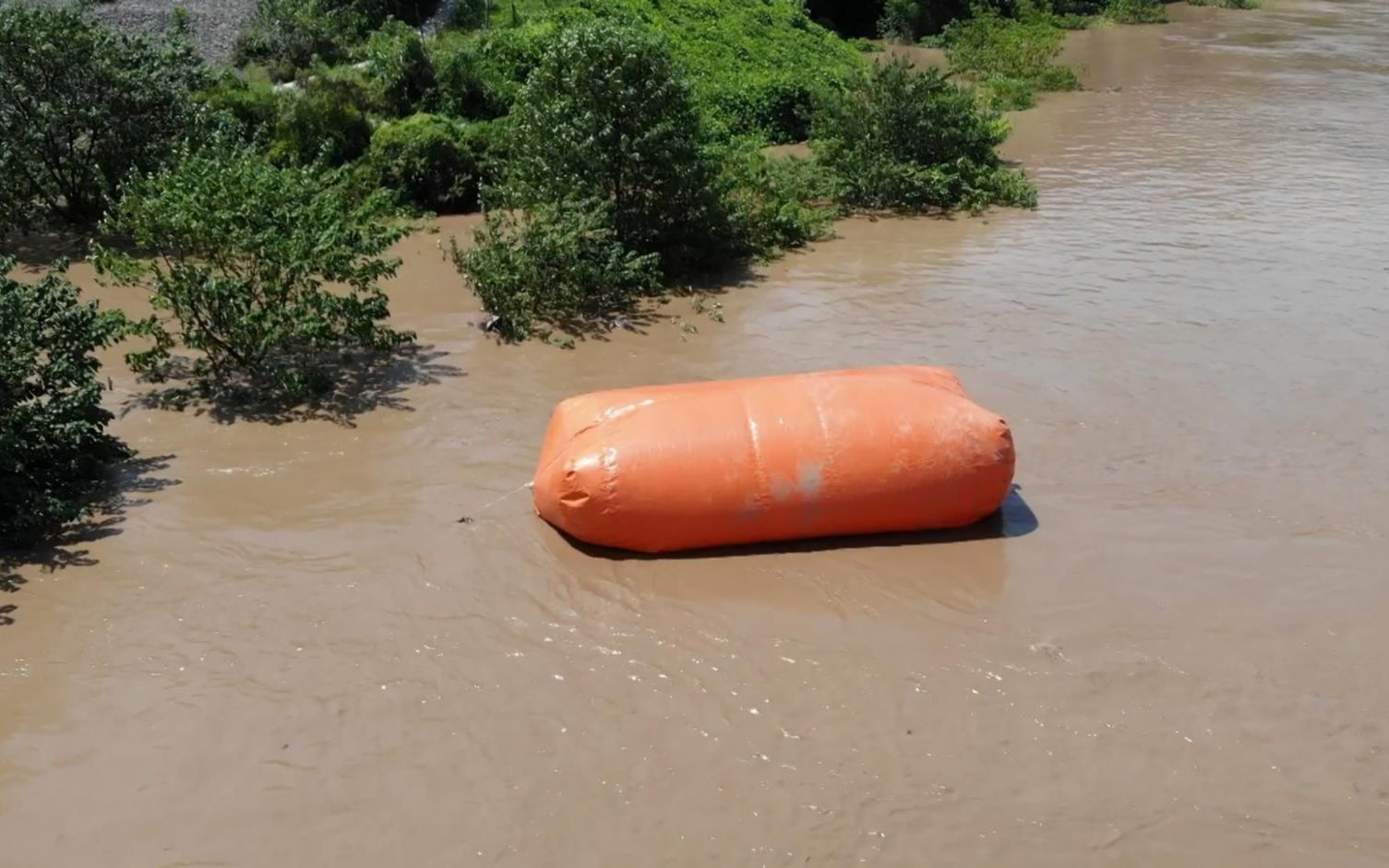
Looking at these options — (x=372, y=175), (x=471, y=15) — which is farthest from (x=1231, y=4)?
(x=372, y=175)

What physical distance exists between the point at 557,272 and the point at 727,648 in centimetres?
522

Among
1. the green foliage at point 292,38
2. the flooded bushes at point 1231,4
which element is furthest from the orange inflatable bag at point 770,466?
the flooded bushes at point 1231,4

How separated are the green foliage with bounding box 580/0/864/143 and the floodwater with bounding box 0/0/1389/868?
8308 millimetres

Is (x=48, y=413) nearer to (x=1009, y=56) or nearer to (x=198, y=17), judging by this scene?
(x=198, y=17)

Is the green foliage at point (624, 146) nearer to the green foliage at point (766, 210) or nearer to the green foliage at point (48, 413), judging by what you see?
the green foliage at point (766, 210)

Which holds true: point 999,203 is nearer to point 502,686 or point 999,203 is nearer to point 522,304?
point 522,304

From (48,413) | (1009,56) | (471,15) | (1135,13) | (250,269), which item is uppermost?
(471,15)

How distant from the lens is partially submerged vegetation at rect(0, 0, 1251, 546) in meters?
8.46

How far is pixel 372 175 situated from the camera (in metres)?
13.6

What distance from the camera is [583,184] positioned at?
11258 mm

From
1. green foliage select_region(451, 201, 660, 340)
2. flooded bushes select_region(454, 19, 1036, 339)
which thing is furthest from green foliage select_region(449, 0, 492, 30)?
green foliage select_region(451, 201, 660, 340)

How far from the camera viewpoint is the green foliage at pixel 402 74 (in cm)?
1594

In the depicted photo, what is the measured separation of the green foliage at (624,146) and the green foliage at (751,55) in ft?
13.1

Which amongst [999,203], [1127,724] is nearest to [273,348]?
[1127,724]
